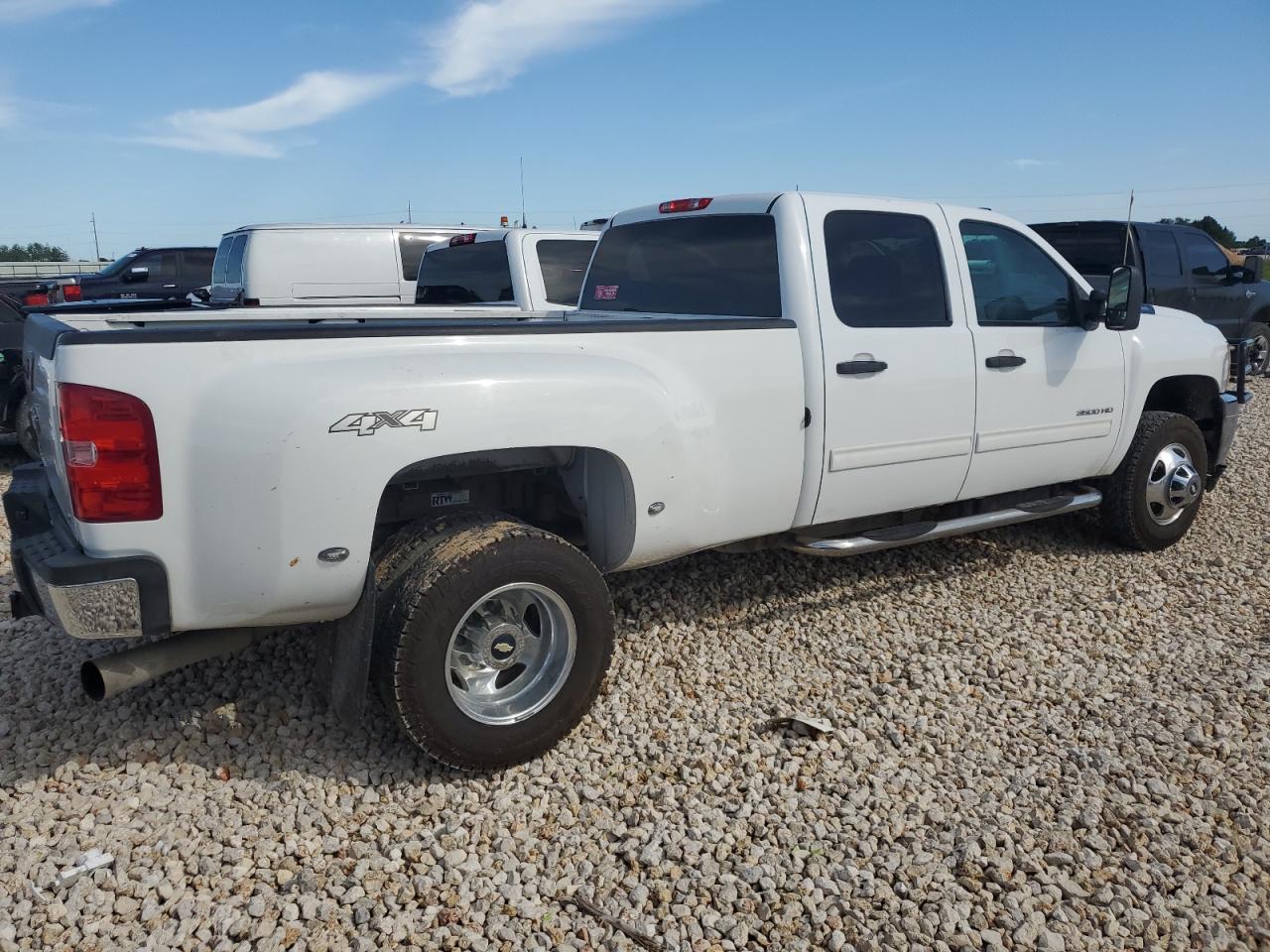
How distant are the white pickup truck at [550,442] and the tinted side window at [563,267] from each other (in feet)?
5.98

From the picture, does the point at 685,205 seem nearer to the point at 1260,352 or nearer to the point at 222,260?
the point at 222,260

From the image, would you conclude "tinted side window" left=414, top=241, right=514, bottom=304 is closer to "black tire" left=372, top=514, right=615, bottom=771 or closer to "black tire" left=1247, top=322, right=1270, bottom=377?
"black tire" left=372, top=514, right=615, bottom=771

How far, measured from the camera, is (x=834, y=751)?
352 centimetres

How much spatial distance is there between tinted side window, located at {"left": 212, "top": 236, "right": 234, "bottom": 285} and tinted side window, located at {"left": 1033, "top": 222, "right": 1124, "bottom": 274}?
829 cm

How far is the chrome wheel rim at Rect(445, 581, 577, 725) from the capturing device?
334 cm

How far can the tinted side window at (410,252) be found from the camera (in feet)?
33.4

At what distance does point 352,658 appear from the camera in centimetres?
311

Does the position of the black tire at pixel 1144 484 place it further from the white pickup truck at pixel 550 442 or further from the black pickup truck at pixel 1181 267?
the black pickup truck at pixel 1181 267

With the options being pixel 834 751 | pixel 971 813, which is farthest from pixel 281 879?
pixel 971 813

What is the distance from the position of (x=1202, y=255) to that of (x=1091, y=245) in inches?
105

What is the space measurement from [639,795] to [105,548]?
1.79 metres

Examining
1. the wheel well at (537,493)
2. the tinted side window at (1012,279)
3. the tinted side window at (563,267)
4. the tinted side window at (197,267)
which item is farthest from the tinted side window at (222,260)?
the tinted side window at (1012,279)

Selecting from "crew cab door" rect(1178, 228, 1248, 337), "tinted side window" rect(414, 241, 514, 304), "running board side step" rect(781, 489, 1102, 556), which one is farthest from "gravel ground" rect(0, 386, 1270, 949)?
"crew cab door" rect(1178, 228, 1248, 337)

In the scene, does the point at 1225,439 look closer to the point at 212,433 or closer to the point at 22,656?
the point at 212,433
